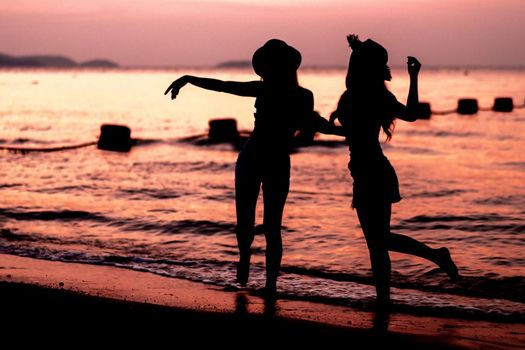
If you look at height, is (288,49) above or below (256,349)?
above

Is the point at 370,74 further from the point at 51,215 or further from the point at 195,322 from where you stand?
the point at 51,215

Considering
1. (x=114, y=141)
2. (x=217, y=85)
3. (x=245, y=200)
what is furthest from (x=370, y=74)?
(x=114, y=141)

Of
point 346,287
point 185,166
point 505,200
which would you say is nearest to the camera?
point 346,287

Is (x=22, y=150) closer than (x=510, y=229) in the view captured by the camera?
No

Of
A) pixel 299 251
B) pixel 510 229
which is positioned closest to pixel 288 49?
pixel 299 251

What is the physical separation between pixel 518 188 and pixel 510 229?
4.30m

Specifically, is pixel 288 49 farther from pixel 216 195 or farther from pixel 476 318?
pixel 216 195

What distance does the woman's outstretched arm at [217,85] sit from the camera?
5191 millimetres

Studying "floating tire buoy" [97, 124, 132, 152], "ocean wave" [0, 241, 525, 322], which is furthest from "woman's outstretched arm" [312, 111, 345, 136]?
"floating tire buoy" [97, 124, 132, 152]

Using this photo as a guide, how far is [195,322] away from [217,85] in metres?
1.61

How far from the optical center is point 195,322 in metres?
4.92

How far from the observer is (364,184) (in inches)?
209

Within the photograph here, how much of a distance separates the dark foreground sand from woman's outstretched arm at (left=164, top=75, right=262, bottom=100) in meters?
1.54

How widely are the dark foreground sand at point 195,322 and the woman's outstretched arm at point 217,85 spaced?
1536mm
